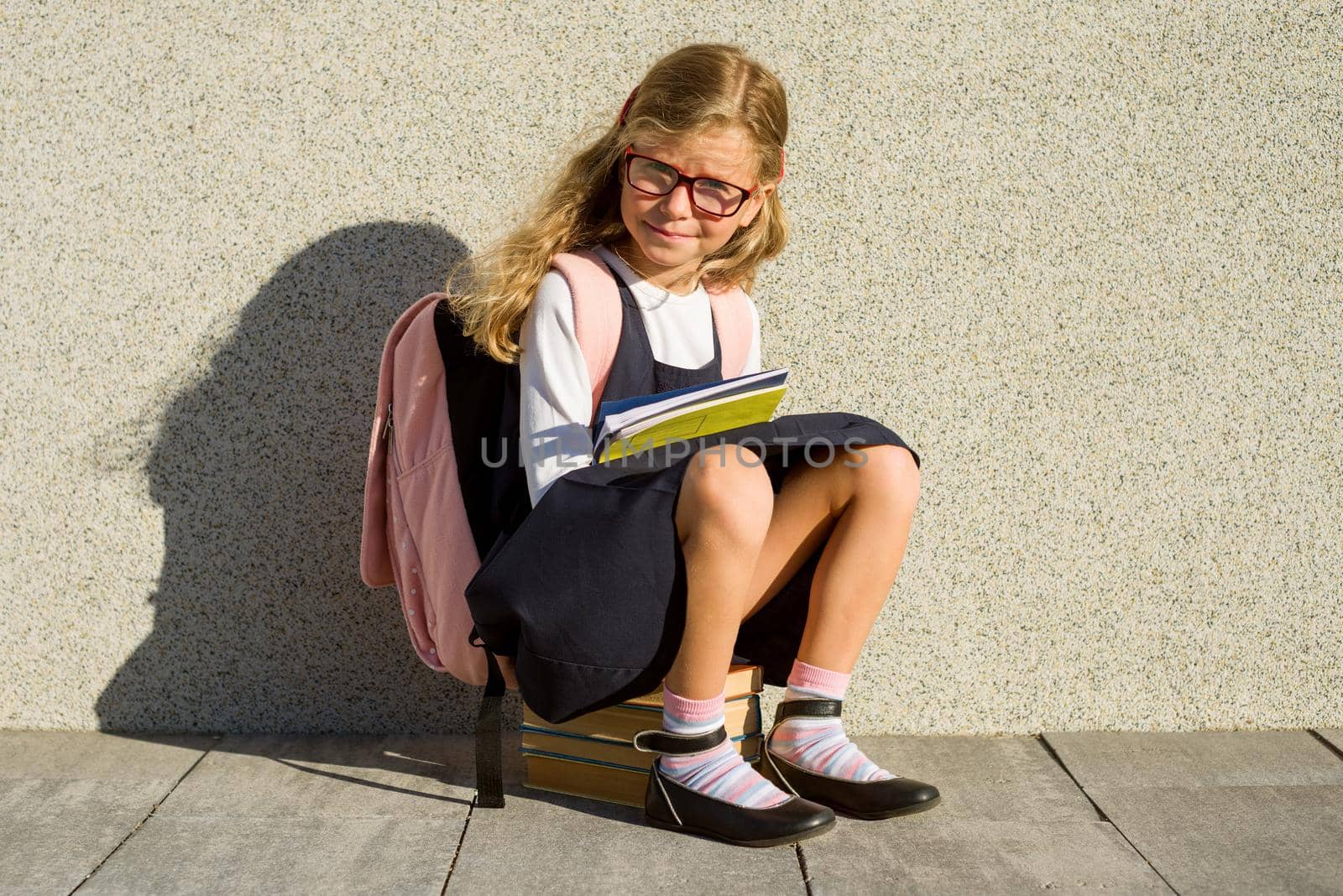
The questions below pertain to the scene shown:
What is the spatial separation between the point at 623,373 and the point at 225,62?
119 cm

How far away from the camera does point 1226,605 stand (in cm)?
285

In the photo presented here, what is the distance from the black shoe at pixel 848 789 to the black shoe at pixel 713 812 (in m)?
0.09

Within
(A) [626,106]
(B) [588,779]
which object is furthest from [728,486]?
(A) [626,106]

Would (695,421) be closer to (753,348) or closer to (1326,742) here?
(753,348)

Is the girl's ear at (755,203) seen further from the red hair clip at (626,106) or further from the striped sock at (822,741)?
the striped sock at (822,741)

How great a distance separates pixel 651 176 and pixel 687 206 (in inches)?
3.5

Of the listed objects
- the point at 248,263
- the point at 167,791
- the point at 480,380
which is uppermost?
the point at 248,263

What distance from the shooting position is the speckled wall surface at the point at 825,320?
2689 mm

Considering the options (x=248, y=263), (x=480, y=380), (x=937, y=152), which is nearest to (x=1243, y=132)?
(x=937, y=152)

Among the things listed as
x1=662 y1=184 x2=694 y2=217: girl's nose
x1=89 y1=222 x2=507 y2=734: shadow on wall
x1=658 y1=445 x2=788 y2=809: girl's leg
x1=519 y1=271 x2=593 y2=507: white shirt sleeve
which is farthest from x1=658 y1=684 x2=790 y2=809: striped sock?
x1=662 y1=184 x2=694 y2=217: girl's nose

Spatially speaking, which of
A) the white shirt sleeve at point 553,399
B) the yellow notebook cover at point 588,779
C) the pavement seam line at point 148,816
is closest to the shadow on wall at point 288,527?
the pavement seam line at point 148,816

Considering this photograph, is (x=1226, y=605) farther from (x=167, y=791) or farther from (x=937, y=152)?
(x=167, y=791)

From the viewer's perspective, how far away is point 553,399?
2232 millimetres

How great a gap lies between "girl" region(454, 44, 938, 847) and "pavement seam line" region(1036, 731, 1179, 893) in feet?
1.19
